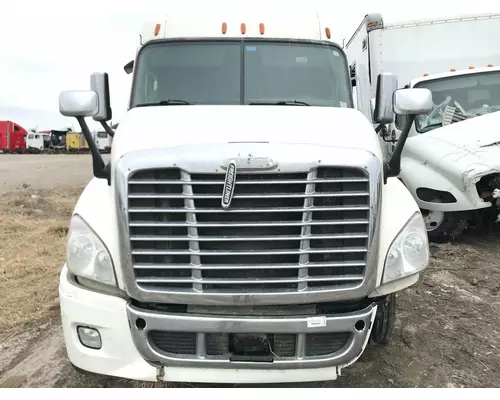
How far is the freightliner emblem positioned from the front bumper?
67 centimetres

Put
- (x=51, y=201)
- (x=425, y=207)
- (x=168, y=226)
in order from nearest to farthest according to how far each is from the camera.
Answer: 1. (x=168, y=226)
2. (x=425, y=207)
3. (x=51, y=201)

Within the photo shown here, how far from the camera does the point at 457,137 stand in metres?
6.66

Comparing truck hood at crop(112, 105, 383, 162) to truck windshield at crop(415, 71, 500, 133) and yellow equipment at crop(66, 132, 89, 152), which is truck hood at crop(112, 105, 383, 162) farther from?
yellow equipment at crop(66, 132, 89, 152)

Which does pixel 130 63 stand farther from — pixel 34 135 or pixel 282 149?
pixel 34 135

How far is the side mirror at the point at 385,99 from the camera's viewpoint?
404cm

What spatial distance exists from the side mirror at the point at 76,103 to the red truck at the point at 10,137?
53.9m

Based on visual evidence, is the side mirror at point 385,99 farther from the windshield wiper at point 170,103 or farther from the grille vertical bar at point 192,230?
the grille vertical bar at point 192,230

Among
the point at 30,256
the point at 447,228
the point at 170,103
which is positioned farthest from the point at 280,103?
the point at 30,256

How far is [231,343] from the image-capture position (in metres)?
2.81

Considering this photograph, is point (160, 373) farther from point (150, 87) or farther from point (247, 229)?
point (150, 87)

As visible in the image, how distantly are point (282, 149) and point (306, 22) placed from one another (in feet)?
7.61

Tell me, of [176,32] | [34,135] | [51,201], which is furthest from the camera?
[34,135]

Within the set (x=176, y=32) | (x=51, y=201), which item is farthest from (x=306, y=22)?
(x=51, y=201)

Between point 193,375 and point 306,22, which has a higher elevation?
point 306,22
